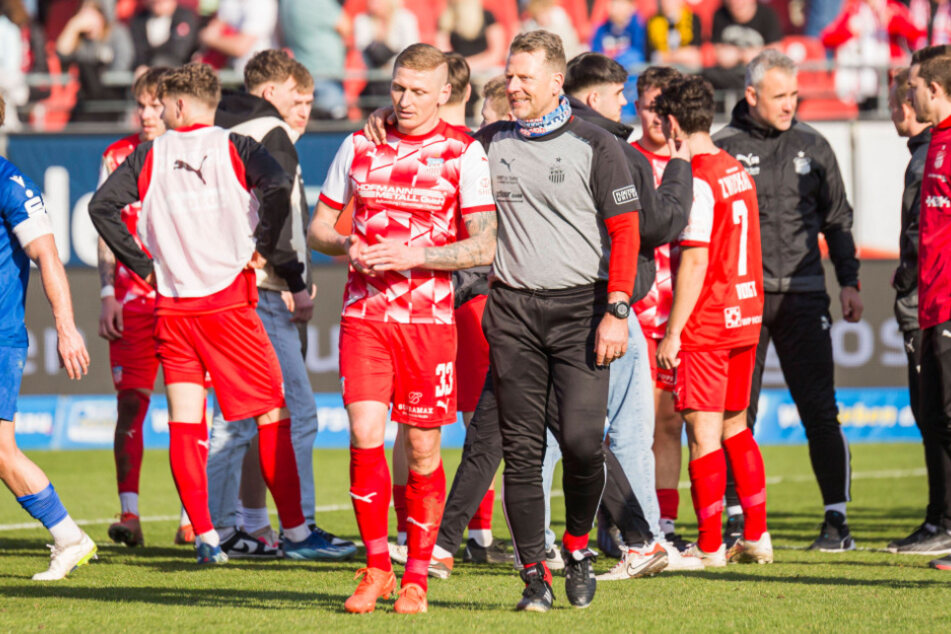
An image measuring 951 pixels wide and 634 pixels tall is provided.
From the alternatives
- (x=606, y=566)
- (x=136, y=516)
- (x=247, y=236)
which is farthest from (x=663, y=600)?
(x=136, y=516)

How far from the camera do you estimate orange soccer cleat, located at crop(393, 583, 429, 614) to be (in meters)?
5.38

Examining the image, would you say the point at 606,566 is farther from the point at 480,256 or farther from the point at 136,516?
the point at 136,516

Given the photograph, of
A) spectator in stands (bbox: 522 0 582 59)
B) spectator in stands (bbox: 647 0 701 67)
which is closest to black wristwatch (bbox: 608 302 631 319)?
spectator in stands (bbox: 647 0 701 67)

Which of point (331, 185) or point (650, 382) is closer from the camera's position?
point (331, 185)

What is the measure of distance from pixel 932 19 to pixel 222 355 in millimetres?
12439

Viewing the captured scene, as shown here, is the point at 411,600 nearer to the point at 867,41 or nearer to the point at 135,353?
the point at 135,353

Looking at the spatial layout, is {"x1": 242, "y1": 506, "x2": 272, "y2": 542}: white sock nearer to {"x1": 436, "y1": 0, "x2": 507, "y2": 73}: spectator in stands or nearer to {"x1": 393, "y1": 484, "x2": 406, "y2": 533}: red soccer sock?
{"x1": 393, "y1": 484, "x2": 406, "y2": 533}: red soccer sock

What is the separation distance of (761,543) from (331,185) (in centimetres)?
298

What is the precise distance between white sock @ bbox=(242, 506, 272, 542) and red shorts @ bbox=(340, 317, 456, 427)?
2345 mm

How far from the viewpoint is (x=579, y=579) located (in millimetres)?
5512

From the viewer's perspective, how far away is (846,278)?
26.8 ft

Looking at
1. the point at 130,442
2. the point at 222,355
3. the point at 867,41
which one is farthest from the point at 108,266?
the point at 867,41

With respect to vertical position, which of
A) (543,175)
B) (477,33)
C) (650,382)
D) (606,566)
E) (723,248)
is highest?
(477,33)

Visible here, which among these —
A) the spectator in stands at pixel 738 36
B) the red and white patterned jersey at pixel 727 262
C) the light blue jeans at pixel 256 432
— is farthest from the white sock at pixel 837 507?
the spectator in stands at pixel 738 36
